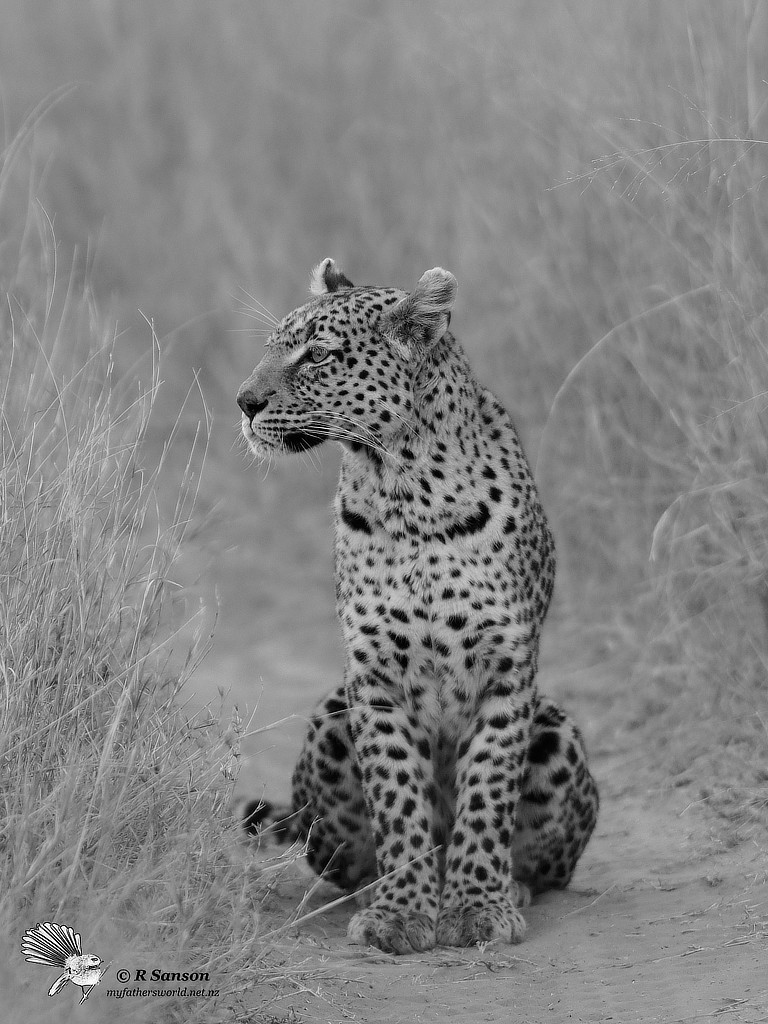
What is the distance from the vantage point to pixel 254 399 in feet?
16.5

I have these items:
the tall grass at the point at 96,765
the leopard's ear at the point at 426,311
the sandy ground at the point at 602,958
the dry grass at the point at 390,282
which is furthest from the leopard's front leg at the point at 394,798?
the leopard's ear at the point at 426,311

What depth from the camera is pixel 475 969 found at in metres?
4.62

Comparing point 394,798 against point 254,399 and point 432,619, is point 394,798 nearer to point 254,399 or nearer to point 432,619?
point 432,619

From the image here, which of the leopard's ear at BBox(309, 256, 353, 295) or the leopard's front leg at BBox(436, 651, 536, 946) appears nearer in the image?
the leopard's front leg at BBox(436, 651, 536, 946)

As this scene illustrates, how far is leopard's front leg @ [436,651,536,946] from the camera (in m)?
4.98

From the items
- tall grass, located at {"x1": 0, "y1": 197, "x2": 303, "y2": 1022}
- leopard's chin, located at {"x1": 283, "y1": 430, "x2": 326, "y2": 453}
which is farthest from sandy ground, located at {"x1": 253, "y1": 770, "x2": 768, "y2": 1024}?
leopard's chin, located at {"x1": 283, "y1": 430, "x2": 326, "y2": 453}

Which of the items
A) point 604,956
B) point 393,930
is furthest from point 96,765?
point 604,956

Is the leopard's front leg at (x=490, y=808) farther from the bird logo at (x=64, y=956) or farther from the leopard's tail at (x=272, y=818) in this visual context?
the bird logo at (x=64, y=956)

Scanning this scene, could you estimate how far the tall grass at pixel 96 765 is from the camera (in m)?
3.53

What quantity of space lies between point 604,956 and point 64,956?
1.97 meters

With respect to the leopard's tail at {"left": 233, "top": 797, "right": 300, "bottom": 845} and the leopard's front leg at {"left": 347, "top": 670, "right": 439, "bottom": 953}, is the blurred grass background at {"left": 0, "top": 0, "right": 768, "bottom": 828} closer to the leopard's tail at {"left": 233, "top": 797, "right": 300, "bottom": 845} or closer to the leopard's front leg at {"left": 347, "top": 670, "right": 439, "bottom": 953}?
the leopard's front leg at {"left": 347, "top": 670, "right": 439, "bottom": 953}

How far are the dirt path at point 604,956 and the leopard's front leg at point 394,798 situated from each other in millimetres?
214

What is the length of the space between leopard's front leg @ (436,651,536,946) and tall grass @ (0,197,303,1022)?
84 centimetres

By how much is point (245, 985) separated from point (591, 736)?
3.78 m
